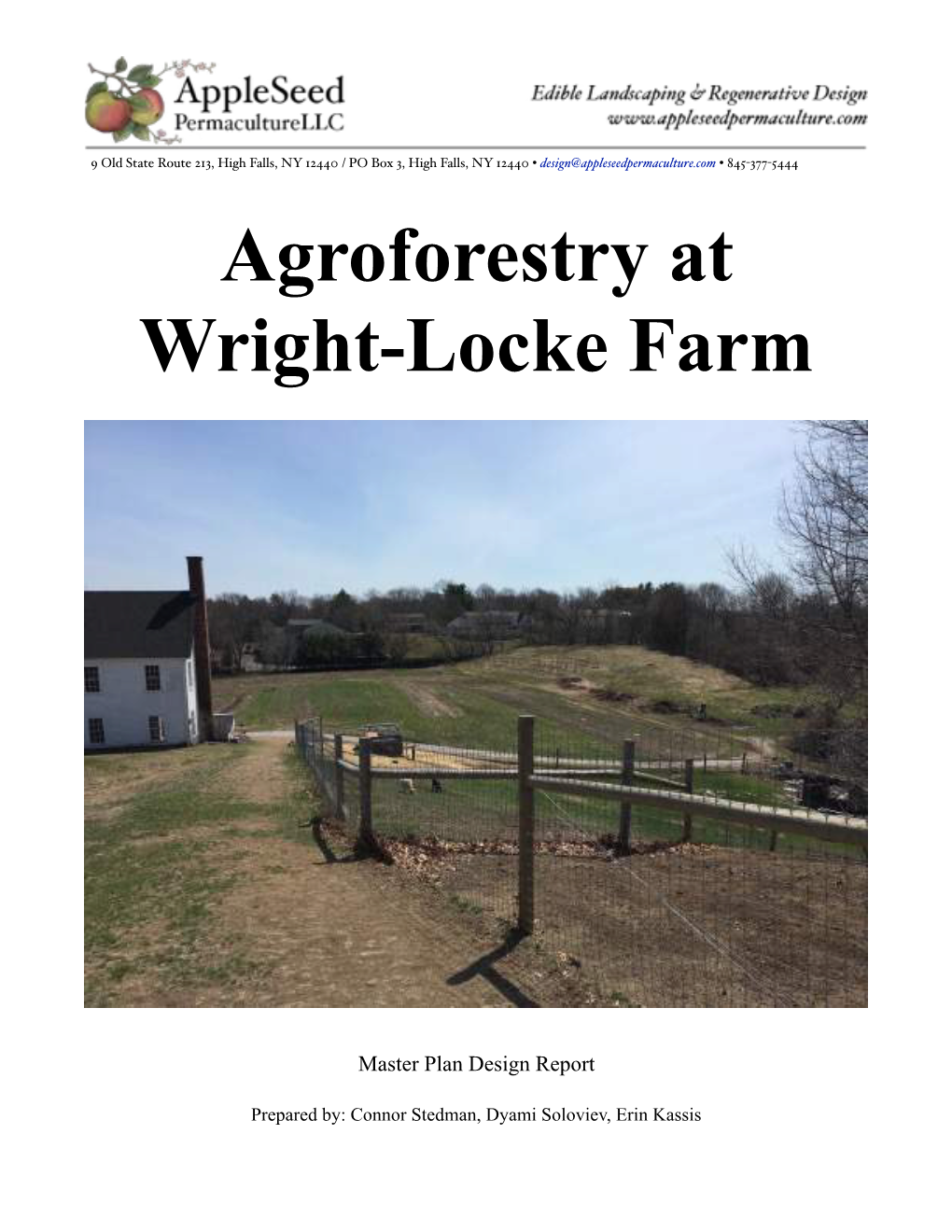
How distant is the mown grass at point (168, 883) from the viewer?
4145 mm

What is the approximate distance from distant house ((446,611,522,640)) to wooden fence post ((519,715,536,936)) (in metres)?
77.8

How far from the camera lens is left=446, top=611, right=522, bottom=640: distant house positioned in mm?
84688

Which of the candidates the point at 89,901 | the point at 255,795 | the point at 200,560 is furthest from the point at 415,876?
the point at 200,560

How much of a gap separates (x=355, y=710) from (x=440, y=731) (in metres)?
9.01

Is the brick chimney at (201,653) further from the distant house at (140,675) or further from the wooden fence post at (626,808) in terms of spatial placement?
the wooden fence post at (626,808)

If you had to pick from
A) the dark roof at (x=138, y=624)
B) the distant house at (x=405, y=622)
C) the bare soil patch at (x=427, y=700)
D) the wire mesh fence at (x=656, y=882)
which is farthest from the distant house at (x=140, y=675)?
the distant house at (x=405, y=622)

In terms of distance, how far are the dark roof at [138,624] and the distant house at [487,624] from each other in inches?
1936

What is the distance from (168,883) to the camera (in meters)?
6.09

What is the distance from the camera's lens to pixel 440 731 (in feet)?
118
